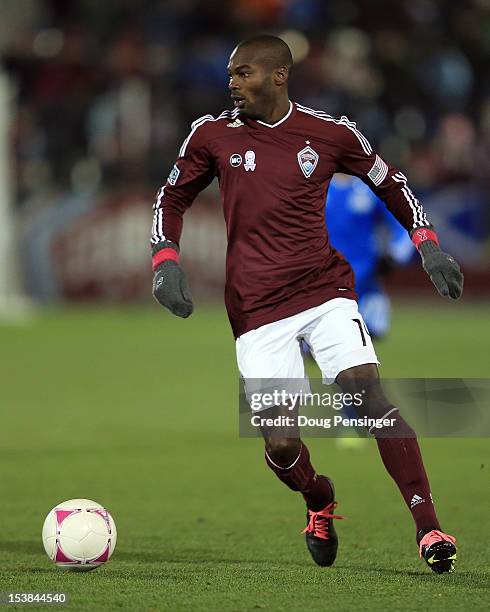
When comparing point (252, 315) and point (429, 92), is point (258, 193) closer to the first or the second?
point (252, 315)

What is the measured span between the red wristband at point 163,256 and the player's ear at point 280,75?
78cm

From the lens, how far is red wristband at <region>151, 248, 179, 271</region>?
17.6 feet

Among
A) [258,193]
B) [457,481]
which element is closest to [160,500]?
[457,481]

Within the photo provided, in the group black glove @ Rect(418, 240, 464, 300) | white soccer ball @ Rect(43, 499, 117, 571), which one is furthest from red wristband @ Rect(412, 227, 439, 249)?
white soccer ball @ Rect(43, 499, 117, 571)

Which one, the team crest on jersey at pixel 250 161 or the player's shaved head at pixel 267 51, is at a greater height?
the player's shaved head at pixel 267 51

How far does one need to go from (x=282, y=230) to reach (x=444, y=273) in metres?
0.66

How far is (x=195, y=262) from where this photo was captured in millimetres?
19250

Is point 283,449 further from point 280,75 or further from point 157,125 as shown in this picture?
point 157,125

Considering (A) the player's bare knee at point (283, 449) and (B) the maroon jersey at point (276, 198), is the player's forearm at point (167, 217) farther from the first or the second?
(A) the player's bare knee at point (283, 449)

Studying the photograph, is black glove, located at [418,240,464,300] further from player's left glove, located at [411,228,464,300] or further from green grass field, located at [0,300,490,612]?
green grass field, located at [0,300,490,612]

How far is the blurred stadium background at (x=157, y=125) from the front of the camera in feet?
63.0

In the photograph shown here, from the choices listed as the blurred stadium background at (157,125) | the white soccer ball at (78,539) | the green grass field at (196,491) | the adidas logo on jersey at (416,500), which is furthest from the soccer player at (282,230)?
the blurred stadium background at (157,125)

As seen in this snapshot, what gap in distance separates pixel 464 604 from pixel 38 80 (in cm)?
1670

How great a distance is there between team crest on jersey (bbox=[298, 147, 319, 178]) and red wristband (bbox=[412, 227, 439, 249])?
48 cm
